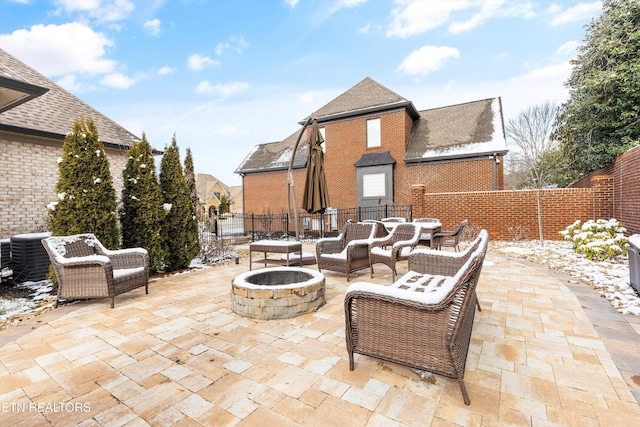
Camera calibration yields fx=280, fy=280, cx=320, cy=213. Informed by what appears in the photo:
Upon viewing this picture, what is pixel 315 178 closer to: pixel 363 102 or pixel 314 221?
pixel 314 221

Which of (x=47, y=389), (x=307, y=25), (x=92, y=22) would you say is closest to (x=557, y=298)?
(x=47, y=389)

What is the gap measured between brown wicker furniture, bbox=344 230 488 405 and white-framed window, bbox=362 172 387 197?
1235 centimetres

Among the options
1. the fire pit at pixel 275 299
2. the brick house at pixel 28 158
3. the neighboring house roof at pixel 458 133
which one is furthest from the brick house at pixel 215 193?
the fire pit at pixel 275 299

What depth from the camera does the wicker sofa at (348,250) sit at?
4.79m

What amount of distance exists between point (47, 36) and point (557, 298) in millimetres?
13049

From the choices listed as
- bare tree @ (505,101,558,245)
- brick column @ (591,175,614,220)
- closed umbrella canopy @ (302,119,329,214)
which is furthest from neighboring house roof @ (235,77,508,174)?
closed umbrella canopy @ (302,119,329,214)

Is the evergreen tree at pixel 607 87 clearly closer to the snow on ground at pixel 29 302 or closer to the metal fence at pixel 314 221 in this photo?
the metal fence at pixel 314 221

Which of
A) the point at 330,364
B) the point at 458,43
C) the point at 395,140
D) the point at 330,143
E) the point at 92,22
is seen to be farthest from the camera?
the point at 330,143

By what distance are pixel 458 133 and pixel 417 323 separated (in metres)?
13.8

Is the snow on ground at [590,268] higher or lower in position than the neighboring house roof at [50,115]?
lower

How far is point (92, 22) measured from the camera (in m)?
7.38

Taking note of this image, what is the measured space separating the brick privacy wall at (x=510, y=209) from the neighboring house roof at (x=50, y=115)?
994cm

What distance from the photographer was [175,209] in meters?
6.15

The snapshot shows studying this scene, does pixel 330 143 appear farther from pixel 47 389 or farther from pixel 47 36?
pixel 47 389
